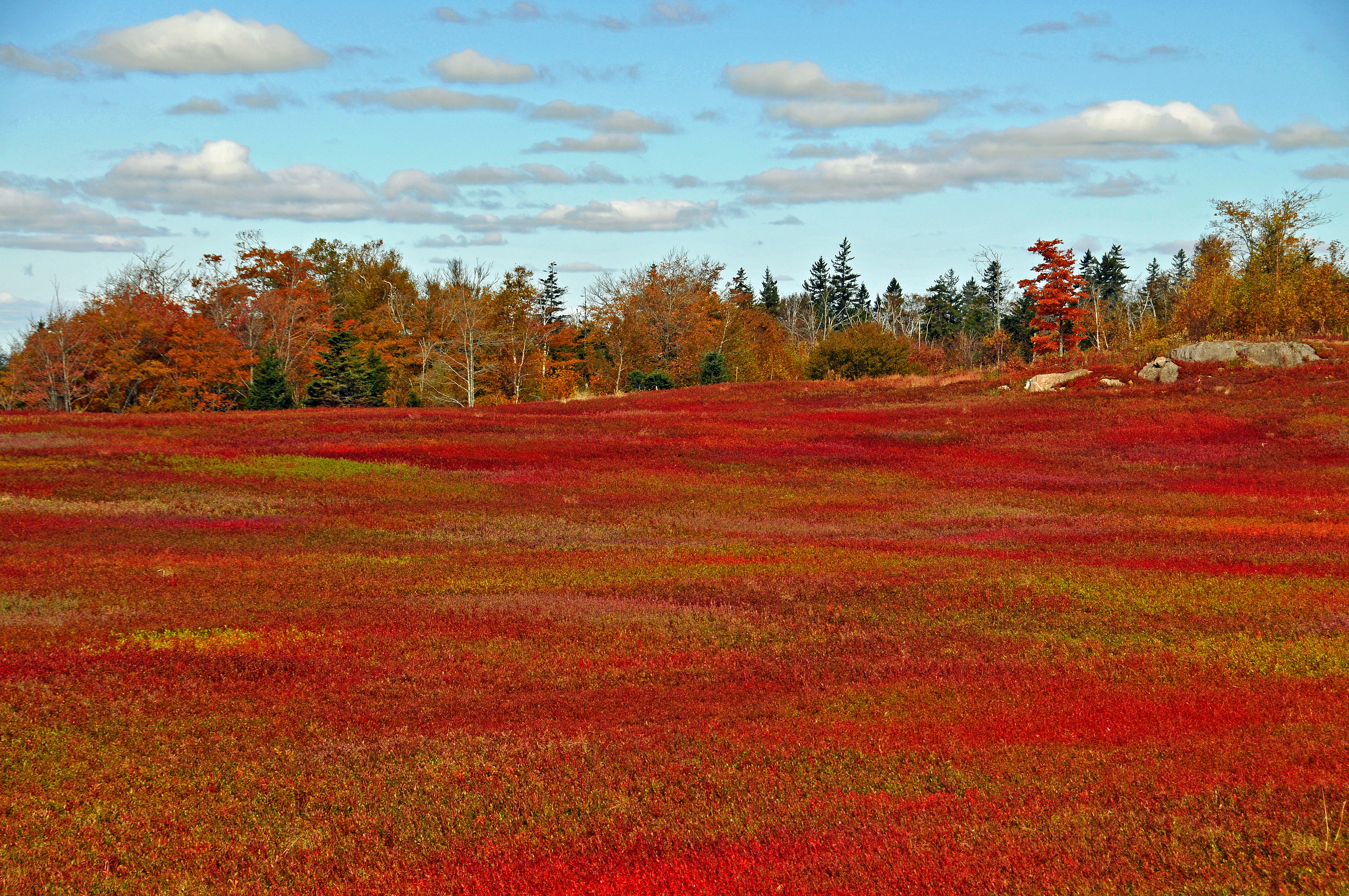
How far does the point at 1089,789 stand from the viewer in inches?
322

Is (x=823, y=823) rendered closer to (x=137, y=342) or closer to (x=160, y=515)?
(x=160, y=515)

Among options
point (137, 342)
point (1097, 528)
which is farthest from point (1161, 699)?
point (137, 342)

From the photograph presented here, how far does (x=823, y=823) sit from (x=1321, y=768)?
412 cm

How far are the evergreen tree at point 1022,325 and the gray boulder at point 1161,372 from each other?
181 ft

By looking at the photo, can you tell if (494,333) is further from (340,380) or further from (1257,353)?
(1257,353)

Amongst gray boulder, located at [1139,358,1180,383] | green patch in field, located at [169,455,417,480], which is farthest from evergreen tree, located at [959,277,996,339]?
green patch in field, located at [169,455,417,480]

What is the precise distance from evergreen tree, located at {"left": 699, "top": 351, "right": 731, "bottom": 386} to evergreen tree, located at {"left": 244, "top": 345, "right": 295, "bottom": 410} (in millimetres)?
31814

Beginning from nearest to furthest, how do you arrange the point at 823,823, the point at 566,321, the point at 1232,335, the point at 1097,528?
1. the point at 823,823
2. the point at 1097,528
3. the point at 1232,335
4. the point at 566,321

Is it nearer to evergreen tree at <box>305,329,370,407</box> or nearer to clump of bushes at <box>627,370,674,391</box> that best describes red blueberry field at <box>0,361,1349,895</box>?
evergreen tree at <box>305,329,370,407</box>

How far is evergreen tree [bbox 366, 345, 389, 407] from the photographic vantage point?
8569cm

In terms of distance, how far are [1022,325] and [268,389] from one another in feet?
290

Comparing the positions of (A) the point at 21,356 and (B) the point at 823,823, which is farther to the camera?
(A) the point at 21,356

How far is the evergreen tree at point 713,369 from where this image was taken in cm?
8350

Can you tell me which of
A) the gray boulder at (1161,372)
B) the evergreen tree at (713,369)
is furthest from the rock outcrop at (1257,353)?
the evergreen tree at (713,369)
